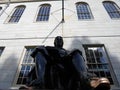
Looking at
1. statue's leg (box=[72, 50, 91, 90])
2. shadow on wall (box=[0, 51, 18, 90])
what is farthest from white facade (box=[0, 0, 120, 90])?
statue's leg (box=[72, 50, 91, 90])

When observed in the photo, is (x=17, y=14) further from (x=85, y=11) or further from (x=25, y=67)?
(x=25, y=67)

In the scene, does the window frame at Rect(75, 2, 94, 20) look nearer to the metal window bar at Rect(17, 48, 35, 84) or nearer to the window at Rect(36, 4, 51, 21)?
the window at Rect(36, 4, 51, 21)

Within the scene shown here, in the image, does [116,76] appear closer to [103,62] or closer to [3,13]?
[103,62]

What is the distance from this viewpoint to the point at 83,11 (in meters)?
13.2

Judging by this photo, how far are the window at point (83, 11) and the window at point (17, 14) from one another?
444 centimetres

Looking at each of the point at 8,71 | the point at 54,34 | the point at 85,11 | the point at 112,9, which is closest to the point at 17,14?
the point at 54,34

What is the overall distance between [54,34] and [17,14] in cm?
470

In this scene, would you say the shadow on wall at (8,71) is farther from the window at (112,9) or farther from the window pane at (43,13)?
the window at (112,9)

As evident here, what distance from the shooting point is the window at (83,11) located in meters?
12.4

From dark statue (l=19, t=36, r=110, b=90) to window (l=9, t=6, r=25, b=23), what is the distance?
28.3ft

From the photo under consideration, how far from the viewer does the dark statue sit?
3.82 meters

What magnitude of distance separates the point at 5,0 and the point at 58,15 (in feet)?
19.7

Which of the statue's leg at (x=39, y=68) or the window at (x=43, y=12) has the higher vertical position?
the window at (x=43, y=12)

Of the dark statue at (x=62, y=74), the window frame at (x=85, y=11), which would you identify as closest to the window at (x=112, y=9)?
the window frame at (x=85, y=11)
